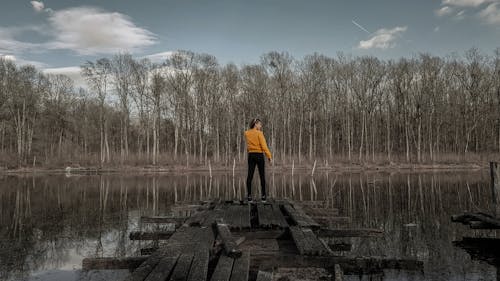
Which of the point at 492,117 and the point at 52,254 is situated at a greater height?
the point at 492,117

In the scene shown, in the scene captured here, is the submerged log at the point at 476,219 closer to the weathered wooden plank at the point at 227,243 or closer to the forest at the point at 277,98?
the weathered wooden plank at the point at 227,243

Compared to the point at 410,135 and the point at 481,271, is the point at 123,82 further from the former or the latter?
the point at 481,271

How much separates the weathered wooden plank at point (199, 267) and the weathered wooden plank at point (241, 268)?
30cm

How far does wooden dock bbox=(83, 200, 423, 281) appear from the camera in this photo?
4.28m

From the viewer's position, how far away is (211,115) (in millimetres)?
49469

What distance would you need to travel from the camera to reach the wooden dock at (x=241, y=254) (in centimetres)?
428

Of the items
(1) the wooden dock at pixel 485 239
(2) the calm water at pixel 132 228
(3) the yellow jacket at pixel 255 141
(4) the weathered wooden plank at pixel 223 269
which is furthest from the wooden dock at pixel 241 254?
(3) the yellow jacket at pixel 255 141

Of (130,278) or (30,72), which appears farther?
(30,72)

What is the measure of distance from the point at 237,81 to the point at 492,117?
31500mm

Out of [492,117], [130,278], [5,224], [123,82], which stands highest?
[123,82]

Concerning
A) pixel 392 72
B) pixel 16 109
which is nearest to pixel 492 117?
pixel 392 72

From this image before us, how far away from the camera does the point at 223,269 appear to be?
4.30 metres

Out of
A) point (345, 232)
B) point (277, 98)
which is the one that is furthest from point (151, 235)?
point (277, 98)

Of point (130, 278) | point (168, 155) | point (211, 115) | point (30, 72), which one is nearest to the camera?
point (130, 278)
